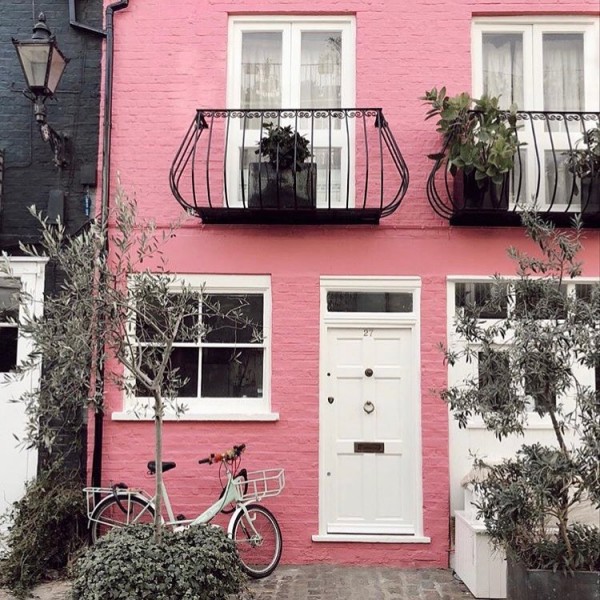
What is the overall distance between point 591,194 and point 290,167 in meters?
3.04

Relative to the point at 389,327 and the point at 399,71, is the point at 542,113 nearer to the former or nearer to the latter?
the point at 399,71

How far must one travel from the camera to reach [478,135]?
6.75m

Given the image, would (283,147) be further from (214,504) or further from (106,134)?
(214,504)

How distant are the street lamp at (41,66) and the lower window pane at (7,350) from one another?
81.1 inches

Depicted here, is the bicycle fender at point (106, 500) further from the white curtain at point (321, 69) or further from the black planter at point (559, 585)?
the white curtain at point (321, 69)

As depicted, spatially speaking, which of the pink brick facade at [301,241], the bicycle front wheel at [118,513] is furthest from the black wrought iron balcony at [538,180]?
the bicycle front wheel at [118,513]

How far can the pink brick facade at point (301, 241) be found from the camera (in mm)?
6967

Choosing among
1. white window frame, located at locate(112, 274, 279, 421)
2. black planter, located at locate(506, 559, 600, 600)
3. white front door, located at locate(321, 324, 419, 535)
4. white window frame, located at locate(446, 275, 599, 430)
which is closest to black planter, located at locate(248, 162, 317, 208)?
white window frame, located at locate(112, 274, 279, 421)

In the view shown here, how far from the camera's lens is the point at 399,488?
707 centimetres

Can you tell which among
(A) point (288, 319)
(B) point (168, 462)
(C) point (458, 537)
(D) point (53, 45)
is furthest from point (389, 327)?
(D) point (53, 45)

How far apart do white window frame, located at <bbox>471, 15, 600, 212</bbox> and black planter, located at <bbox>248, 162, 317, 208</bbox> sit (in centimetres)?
212

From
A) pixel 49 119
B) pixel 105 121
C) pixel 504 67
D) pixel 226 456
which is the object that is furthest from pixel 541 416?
pixel 49 119

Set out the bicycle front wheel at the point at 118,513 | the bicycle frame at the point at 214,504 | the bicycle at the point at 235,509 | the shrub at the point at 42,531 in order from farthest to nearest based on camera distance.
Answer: the bicycle front wheel at the point at 118,513 → the bicycle at the point at 235,509 → the bicycle frame at the point at 214,504 → the shrub at the point at 42,531

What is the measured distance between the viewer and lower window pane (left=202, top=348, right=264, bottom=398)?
721cm
